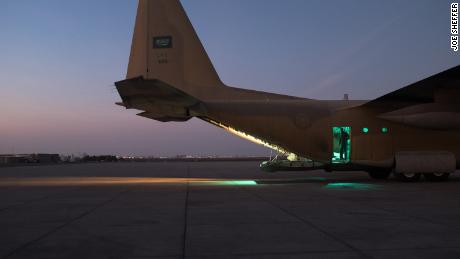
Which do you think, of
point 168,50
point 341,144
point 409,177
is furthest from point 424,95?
point 168,50

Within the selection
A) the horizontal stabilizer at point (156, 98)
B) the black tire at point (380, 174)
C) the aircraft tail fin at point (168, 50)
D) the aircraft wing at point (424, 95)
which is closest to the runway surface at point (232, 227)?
the horizontal stabilizer at point (156, 98)

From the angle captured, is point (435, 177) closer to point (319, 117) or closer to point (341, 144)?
point (341, 144)

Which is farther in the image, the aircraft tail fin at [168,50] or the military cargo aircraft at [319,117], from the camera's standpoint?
the aircraft tail fin at [168,50]

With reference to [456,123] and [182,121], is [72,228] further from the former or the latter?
[456,123]

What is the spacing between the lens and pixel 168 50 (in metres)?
20.6

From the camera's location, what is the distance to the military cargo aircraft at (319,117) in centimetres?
1966

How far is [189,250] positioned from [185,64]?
602 inches

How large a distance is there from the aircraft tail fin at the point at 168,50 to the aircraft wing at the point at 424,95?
7.58m

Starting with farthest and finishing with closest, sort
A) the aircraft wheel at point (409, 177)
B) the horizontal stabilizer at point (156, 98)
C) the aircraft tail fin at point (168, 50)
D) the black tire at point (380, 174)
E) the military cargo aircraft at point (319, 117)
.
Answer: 1. the black tire at point (380, 174)
2. the aircraft tail fin at point (168, 50)
3. the aircraft wheel at point (409, 177)
4. the military cargo aircraft at point (319, 117)
5. the horizontal stabilizer at point (156, 98)

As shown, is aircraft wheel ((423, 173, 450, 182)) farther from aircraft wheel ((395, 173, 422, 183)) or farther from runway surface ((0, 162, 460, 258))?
runway surface ((0, 162, 460, 258))

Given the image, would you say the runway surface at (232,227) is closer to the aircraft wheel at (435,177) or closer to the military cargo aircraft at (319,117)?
the military cargo aircraft at (319,117)

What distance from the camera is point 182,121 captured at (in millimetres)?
22203

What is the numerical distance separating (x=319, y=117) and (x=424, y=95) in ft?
15.1

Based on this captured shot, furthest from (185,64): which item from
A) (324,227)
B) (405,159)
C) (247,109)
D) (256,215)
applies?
(324,227)
